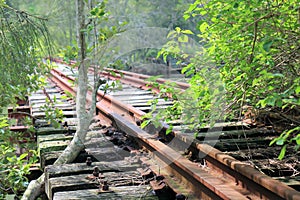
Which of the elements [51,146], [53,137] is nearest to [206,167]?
[51,146]

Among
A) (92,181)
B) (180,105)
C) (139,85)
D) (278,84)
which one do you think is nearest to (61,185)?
(92,181)

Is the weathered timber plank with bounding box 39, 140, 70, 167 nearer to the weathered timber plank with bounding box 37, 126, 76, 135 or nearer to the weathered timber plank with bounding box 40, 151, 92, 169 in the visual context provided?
the weathered timber plank with bounding box 40, 151, 92, 169

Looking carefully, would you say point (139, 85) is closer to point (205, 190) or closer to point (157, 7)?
point (205, 190)

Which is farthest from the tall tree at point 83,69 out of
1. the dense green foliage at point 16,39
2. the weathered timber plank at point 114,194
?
the weathered timber plank at point 114,194

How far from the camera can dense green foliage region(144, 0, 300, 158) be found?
2.90m

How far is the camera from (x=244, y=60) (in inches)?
128

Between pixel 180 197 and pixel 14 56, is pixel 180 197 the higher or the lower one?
the lower one

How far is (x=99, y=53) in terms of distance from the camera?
13.7ft

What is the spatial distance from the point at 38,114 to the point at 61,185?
298cm

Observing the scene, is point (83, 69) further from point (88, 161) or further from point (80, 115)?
point (88, 161)

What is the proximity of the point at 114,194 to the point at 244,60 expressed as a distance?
1.32 meters

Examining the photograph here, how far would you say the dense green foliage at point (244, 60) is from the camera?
290 cm

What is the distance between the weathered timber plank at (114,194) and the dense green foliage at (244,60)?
2.98 ft

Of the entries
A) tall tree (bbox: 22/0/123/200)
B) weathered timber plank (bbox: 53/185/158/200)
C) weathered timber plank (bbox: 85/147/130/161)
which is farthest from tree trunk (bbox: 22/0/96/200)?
weathered timber plank (bbox: 53/185/158/200)
